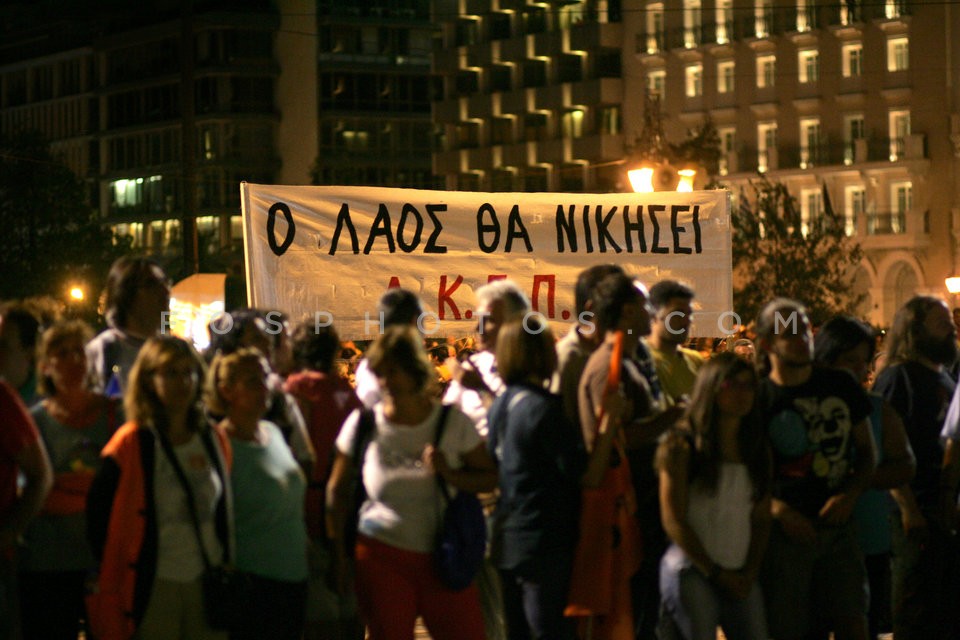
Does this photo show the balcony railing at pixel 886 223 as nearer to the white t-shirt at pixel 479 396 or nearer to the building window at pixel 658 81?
the building window at pixel 658 81

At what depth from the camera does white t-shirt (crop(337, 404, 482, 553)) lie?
7656mm

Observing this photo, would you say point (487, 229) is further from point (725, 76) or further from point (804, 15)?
point (725, 76)

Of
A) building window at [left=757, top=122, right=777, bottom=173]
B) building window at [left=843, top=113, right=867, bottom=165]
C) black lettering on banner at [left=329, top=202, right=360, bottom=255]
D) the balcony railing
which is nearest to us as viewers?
black lettering on banner at [left=329, top=202, right=360, bottom=255]

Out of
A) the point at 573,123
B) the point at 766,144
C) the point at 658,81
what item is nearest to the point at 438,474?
the point at 766,144

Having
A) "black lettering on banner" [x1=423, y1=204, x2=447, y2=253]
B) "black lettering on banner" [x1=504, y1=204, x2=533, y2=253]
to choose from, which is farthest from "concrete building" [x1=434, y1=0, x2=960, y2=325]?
"black lettering on banner" [x1=423, y1=204, x2=447, y2=253]

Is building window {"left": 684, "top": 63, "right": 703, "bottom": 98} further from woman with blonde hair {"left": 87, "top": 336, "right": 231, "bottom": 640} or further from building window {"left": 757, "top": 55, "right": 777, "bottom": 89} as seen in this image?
woman with blonde hair {"left": 87, "top": 336, "right": 231, "bottom": 640}

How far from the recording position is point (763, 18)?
80.7 meters

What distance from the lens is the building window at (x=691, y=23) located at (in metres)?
83.4

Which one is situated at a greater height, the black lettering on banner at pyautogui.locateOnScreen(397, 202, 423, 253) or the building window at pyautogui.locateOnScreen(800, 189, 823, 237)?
the building window at pyautogui.locateOnScreen(800, 189, 823, 237)

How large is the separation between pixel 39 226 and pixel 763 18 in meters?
30.2

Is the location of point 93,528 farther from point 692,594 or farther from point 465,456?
point 692,594

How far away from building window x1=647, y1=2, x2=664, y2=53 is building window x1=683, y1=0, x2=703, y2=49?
145 cm

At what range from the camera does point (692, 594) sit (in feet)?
25.6

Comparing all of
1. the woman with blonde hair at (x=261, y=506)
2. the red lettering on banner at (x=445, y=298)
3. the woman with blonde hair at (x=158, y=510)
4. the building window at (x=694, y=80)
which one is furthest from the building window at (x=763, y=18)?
the woman with blonde hair at (x=158, y=510)
